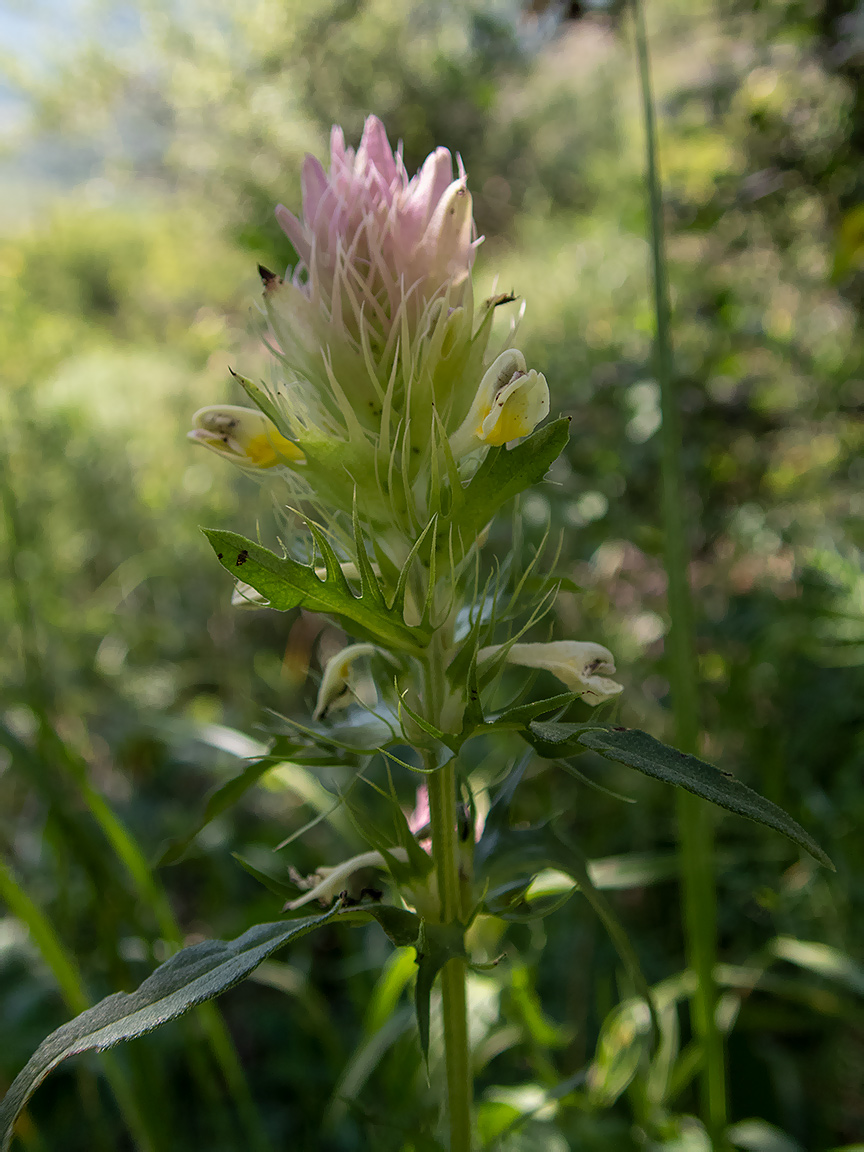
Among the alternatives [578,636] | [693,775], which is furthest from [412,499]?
[578,636]

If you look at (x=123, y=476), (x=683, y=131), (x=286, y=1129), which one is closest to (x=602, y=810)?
(x=286, y=1129)

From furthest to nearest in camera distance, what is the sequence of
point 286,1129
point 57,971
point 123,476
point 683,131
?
point 123,476 < point 683,131 < point 286,1129 < point 57,971

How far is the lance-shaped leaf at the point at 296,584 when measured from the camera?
0.32 meters

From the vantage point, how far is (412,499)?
394mm

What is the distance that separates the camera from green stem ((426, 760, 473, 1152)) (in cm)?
40

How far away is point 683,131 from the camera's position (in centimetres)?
169

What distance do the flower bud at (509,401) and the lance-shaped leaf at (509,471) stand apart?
11 millimetres

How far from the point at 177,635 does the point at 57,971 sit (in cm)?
147

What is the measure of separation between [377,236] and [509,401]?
0.40 ft

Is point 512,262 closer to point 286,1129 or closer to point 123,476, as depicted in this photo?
point 123,476

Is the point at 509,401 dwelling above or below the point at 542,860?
above

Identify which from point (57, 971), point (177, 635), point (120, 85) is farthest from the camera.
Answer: point (120, 85)

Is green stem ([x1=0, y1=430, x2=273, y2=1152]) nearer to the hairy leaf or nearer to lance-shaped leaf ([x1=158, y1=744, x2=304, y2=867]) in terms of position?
lance-shaped leaf ([x1=158, y1=744, x2=304, y2=867])

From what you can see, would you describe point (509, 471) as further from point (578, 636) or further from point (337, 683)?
point (578, 636)
